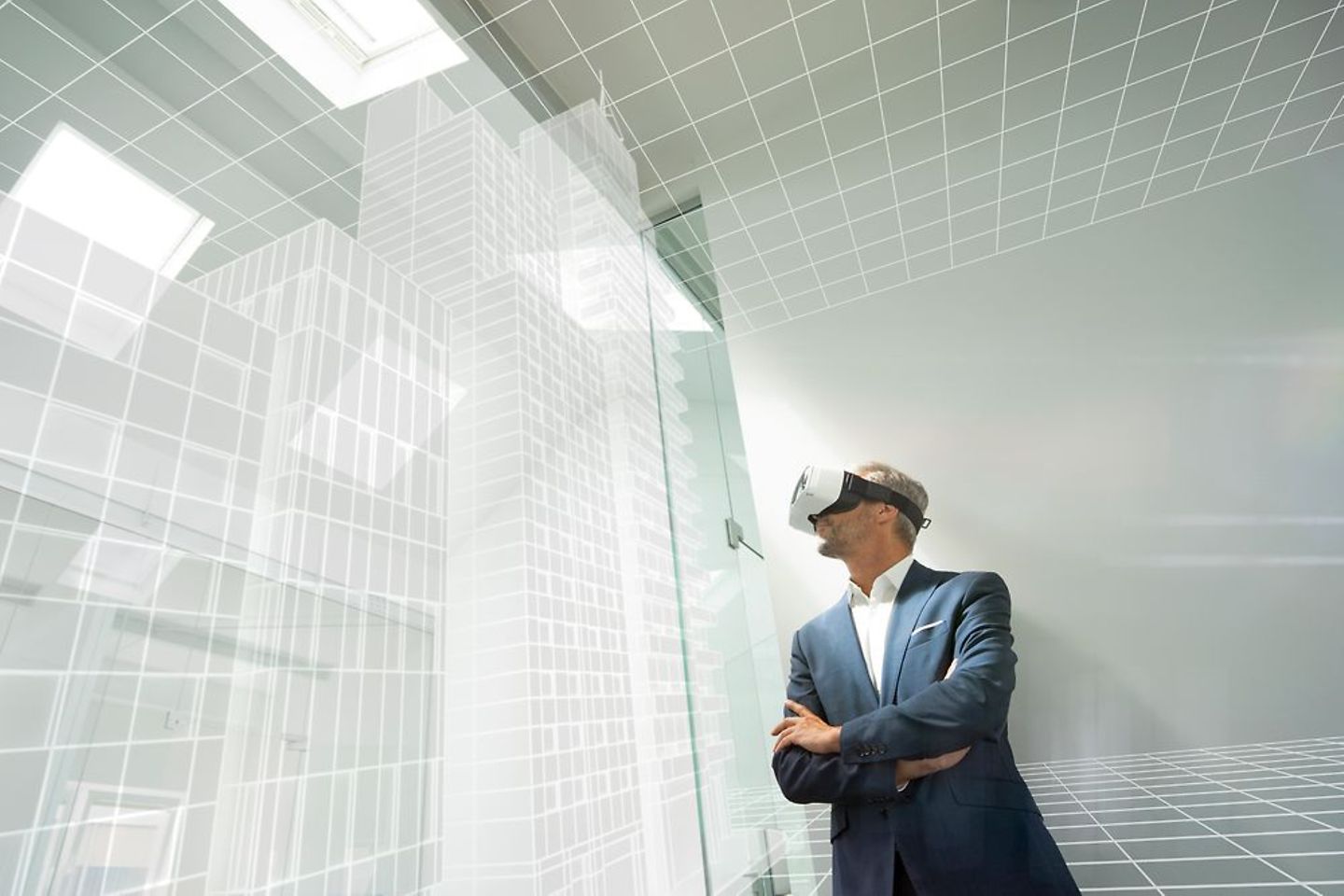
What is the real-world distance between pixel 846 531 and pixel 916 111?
1287mm

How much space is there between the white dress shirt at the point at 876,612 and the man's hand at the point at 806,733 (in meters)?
0.14

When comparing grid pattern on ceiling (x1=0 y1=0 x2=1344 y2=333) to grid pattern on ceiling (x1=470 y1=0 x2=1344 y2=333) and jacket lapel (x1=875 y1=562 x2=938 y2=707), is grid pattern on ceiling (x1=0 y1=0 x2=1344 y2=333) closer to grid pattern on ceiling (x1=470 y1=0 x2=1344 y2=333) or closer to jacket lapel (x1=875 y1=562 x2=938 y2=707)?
grid pattern on ceiling (x1=470 y1=0 x2=1344 y2=333)

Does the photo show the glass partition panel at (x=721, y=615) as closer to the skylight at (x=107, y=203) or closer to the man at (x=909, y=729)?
the man at (x=909, y=729)

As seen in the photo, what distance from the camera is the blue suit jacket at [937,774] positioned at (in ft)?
4.02

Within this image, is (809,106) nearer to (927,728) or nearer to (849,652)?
(849,652)

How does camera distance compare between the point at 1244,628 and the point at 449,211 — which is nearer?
the point at 1244,628

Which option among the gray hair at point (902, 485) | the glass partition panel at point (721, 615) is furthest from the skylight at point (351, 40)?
the gray hair at point (902, 485)

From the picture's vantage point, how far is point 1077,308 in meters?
1.54

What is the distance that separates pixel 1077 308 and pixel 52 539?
1835 mm

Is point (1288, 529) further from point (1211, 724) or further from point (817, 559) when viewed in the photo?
point (817, 559)

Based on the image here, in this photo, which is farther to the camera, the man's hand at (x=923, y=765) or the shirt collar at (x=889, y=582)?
the shirt collar at (x=889, y=582)

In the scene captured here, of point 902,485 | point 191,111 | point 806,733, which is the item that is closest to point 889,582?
point 902,485

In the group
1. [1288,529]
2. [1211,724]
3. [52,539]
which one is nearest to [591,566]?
[52,539]

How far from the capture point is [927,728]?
1262 mm
